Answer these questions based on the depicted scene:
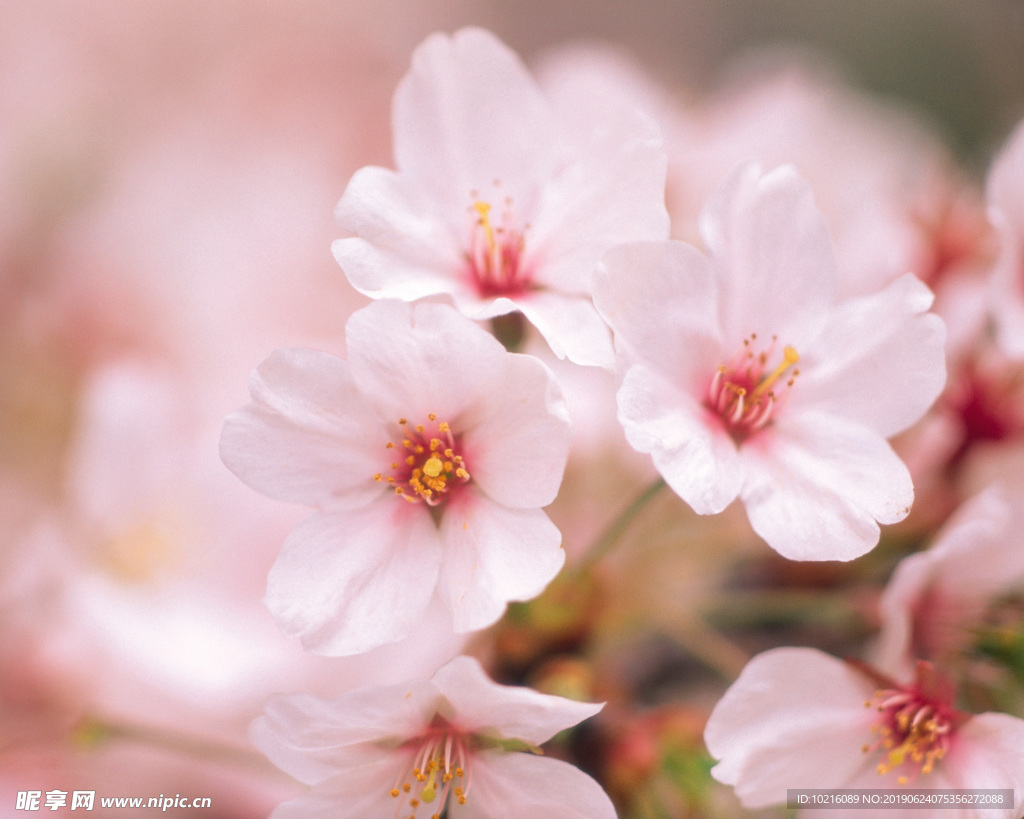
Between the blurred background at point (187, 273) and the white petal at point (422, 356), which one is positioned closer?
the white petal at point (422, 356)

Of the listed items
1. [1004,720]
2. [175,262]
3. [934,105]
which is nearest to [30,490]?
[175,262]

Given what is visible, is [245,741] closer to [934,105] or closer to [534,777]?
[534,777]

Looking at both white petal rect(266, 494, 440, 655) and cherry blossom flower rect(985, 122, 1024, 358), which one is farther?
cherry blossom flower rect(985, 122, 1024, 358)

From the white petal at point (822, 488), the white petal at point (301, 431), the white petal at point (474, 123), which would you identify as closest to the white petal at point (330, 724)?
the white petal at point (301, 431)

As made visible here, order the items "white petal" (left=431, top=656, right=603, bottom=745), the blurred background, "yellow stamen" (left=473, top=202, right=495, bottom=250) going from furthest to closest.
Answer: the blurred background → "yellow stamen" (left=473, top=202, right=495, bottom=250) → "white petal" (left=431, top=656, right=603, bottom=745)

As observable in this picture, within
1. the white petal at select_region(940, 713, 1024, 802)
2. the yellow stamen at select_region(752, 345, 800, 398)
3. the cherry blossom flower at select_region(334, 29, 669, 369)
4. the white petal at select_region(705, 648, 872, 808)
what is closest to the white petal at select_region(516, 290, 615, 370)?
the cherry blossom flower at select_region(334, 29, 669, 369)

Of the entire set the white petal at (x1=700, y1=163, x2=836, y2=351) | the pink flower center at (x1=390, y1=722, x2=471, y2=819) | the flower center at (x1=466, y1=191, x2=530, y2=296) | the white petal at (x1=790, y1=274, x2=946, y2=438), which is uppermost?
the flower center at (x1=466, y1=191, x2=530, y2=296)

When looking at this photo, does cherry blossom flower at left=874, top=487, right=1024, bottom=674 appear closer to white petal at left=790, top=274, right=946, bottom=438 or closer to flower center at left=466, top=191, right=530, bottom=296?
white petal at left=790, top=274, right=946, bottom=438

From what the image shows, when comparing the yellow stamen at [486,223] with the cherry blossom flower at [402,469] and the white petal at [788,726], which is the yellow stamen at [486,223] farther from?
the white petal at [788,726]

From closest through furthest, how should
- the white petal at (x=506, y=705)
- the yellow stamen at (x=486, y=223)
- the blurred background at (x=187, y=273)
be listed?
the white petal at (x=506, y=705) → the yellow stamen at (x=486, y=223) → the blurred background at (x=187, y=273)
